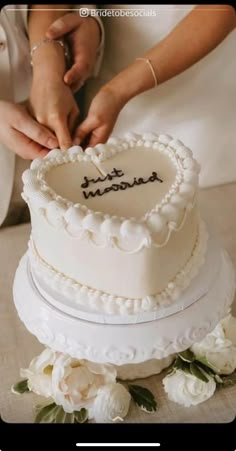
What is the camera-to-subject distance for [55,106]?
1.10 m

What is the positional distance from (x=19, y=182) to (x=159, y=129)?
383 mm

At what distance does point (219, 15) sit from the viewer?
1062mm

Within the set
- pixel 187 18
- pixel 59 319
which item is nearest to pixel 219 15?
pixel 187 18

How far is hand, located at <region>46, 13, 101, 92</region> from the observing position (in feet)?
3.77

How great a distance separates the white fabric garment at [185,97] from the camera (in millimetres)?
1220

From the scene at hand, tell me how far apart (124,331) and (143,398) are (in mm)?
216

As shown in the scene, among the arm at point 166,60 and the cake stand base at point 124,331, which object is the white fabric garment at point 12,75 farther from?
the cake stand base at point 124,331

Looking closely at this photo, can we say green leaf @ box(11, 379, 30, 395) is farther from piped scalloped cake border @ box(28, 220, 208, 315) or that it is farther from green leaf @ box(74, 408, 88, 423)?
piped scalloped cake border @ box(28, 220, 208, 315)

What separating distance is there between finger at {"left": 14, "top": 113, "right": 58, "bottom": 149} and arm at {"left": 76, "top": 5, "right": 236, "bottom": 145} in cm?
5

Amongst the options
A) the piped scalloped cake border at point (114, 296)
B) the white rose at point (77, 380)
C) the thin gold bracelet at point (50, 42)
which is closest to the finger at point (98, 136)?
the thin gold bracelet at point (50, 42)

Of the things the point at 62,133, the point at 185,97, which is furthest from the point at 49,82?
the point at 185,97

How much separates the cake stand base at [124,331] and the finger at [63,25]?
59cm

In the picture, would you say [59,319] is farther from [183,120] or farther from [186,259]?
[183,120]

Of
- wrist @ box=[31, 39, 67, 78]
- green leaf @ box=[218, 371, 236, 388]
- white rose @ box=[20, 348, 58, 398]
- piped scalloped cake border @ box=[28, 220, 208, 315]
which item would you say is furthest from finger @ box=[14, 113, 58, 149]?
green leaf @ box=[218, 371, 236, 388]
